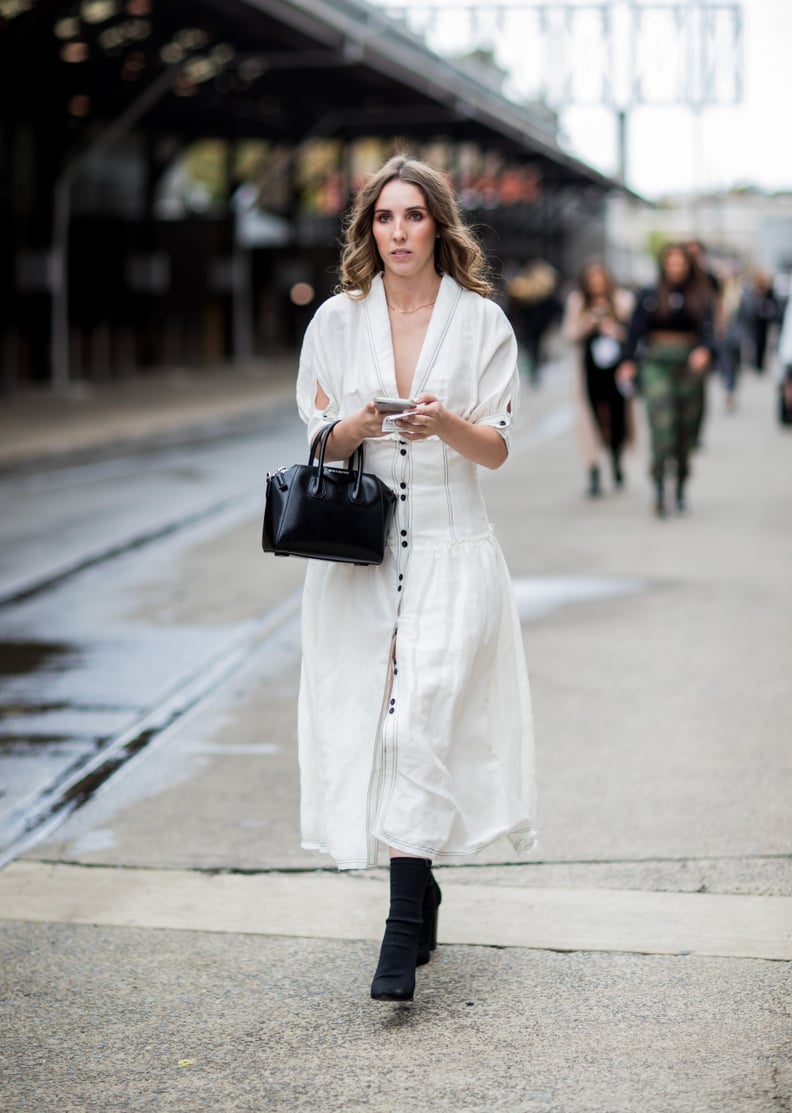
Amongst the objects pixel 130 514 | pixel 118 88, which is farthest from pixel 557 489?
pixel 118 88

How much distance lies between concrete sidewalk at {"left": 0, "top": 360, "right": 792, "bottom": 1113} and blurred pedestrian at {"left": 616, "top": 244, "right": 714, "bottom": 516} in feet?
15.7

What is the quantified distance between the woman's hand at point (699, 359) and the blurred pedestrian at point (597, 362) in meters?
1.64

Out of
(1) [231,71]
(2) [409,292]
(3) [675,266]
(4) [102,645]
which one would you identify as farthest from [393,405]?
(1) [231,71]

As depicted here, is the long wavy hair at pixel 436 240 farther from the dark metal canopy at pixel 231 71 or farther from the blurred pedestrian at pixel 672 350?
the dark metal canopy at pixel 231 71

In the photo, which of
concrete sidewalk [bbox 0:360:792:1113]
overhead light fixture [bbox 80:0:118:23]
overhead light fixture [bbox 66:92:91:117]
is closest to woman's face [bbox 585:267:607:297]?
concrete sidewalk [bbox 0:360:792:1113]

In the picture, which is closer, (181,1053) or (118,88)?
(181,1053)

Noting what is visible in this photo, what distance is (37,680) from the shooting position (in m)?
7.84

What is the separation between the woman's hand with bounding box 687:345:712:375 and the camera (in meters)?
12.4

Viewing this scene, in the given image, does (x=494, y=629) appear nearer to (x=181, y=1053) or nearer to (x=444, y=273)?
(x=444, y=273)

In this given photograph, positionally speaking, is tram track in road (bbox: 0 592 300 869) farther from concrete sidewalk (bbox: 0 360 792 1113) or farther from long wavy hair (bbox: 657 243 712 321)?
long wavy hair (bbox: 657 243 712 321)

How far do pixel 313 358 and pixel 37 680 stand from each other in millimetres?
3962

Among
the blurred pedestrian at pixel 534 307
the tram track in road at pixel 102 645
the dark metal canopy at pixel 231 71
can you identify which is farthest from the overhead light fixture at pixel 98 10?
the tram track in road at pixel 102 645

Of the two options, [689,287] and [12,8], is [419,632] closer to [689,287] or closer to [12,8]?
[689,287]

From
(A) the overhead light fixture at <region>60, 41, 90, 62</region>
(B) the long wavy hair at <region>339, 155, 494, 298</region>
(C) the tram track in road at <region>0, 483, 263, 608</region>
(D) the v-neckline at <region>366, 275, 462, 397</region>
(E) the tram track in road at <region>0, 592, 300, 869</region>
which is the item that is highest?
(A) the overhead light fixture at <region>60, 41, 90, 62</region>
